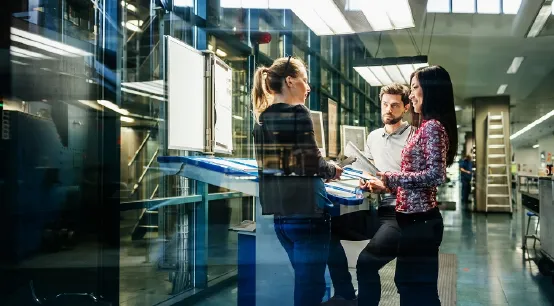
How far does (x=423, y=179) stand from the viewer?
2049 mm

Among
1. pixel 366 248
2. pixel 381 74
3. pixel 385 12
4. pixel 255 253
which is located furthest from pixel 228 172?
pixel 385 12

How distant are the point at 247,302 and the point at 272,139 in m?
0.85

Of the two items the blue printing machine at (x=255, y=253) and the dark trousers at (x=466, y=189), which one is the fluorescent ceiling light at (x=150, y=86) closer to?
the blue printing machine at (x=255, y=253)

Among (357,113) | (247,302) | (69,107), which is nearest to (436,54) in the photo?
(357,113)

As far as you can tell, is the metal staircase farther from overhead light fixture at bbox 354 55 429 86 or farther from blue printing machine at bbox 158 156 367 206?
blue printing machine at bbox 158 156 367 206

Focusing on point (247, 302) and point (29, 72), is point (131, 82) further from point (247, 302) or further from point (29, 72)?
point (247, 302)

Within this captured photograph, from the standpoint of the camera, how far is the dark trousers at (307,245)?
229 cm

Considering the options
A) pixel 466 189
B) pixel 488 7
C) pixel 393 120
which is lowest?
pixel 466 189

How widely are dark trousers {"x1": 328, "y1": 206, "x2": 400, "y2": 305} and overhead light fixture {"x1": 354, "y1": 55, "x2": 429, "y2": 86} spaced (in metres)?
0.59

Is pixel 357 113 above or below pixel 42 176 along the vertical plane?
above

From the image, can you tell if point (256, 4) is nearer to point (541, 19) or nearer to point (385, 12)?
point (385, 12)

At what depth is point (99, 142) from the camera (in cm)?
313

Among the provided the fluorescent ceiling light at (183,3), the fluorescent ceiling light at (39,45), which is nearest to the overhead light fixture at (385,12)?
the fluorescent ceiling light at (183,3)

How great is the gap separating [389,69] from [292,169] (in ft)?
2.18
